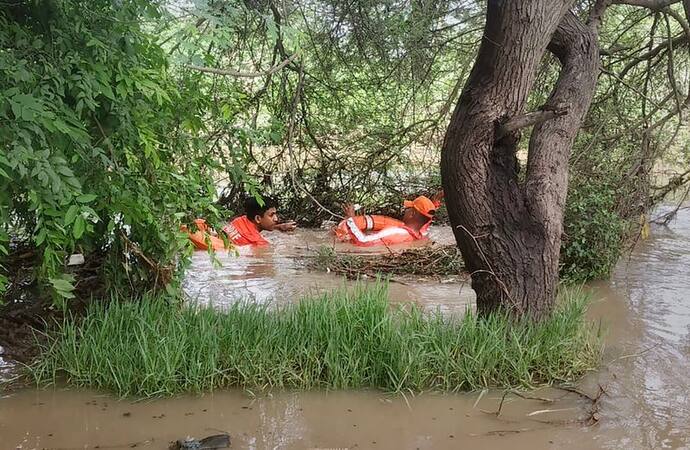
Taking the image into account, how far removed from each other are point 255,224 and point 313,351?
240 inches

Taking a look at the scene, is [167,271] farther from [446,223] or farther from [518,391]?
[446,223]

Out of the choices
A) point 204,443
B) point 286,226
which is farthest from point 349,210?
point 204,443

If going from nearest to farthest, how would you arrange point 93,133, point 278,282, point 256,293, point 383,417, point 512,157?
point 383,417 → point 93,133 → point 512,157 → point 256,293 → point 278,282

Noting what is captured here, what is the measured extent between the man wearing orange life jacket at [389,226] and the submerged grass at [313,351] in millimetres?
5061

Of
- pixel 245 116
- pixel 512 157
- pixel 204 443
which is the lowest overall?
pixel 204 443

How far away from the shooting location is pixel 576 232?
308 inches

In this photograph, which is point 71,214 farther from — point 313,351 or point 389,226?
point 389,226

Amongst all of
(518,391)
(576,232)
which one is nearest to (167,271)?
(518,391)

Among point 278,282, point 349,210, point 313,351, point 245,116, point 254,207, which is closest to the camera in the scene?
point 313,351

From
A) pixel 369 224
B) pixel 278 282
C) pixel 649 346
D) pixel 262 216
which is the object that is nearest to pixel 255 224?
pixel 262 216

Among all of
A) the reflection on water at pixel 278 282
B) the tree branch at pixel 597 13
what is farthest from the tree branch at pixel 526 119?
the reflection on water at pixel 278 282

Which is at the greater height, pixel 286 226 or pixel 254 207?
pixel 254 207

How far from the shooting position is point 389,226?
10.8 meters

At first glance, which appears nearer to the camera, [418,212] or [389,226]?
[389,226]
